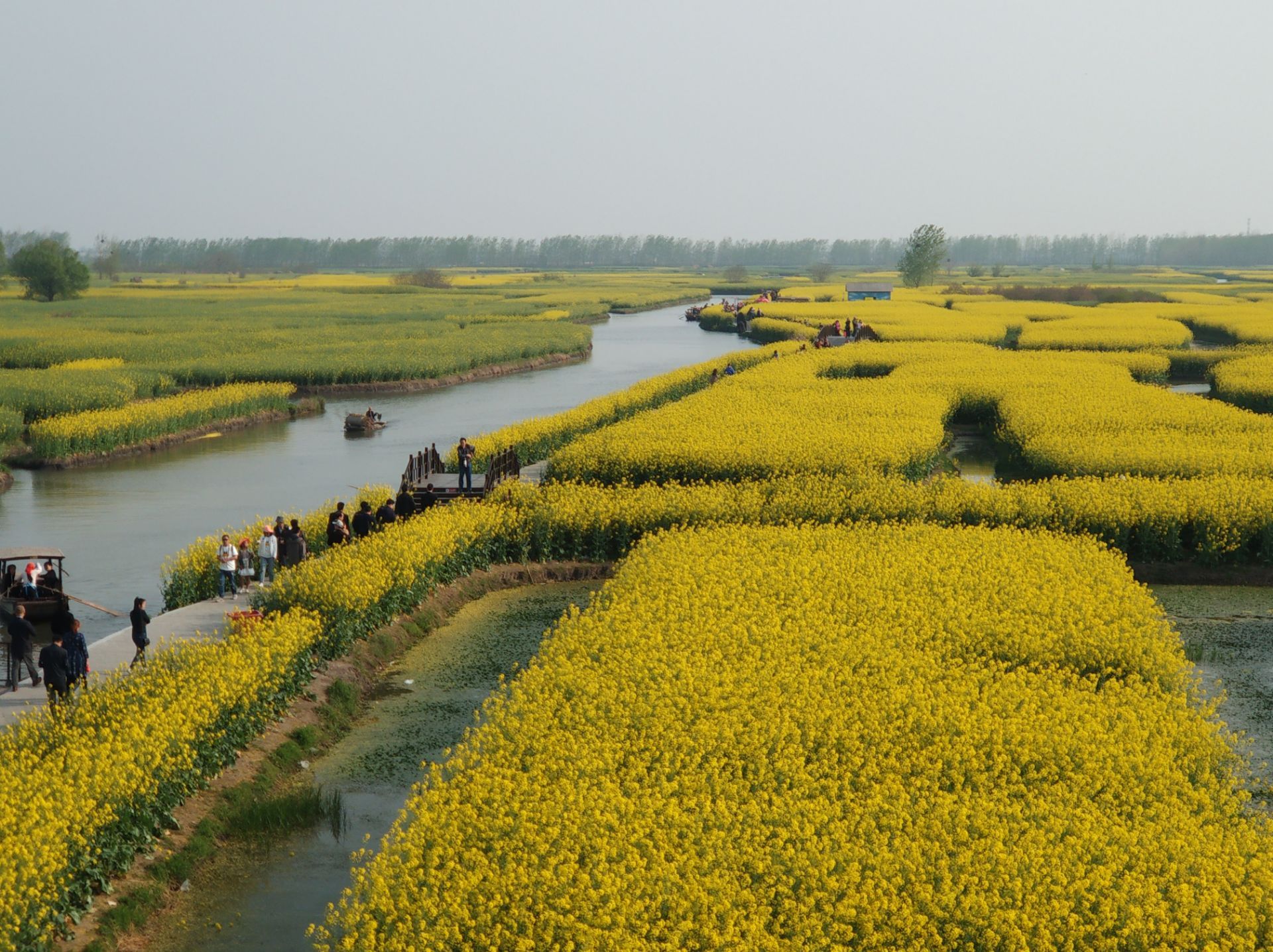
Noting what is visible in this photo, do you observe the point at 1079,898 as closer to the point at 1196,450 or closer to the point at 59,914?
the point at 59,914

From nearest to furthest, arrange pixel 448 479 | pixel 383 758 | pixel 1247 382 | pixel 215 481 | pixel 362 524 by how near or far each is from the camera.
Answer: pixel 383 758 → pixel 362 524 → pixel 448 479 → pixel 215 481 → pixel 1247 382

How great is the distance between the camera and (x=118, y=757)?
14508 millimetres

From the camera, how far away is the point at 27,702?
18.4 m

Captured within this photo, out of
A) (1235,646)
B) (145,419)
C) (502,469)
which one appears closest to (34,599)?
(502,469)

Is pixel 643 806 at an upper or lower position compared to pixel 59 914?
upper

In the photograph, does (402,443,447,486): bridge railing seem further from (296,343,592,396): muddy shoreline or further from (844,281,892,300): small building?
(844,281,892,300): small building

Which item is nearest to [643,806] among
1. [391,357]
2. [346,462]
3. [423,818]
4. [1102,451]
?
[423,818]

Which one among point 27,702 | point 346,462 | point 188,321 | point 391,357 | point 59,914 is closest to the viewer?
point 59,914

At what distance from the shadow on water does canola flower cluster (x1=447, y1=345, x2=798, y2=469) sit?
1131cm

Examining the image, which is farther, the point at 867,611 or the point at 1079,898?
the point at 867,611

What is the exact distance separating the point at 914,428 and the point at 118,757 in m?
32.8

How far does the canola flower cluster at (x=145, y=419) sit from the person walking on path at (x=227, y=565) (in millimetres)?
24221

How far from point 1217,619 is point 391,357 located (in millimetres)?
55568

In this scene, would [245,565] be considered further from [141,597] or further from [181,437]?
[181,437]
